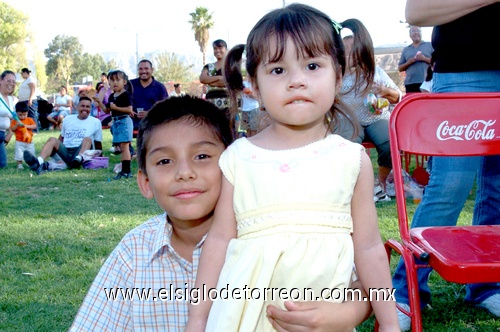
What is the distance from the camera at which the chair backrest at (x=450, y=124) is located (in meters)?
2.29

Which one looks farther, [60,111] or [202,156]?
[60,111]

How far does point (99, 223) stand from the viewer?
4.92 m

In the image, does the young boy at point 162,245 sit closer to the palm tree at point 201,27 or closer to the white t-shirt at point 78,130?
the white t-shirt at point 78,130

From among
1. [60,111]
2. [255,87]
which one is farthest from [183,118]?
[60,111]

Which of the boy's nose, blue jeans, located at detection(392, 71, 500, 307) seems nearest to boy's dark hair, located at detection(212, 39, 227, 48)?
blue jeans, located at detection(392, 71, 500, 307)

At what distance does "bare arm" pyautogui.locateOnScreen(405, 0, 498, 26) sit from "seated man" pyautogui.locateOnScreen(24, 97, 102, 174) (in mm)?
7217

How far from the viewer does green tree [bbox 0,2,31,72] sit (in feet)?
150

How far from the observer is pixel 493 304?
111 inches

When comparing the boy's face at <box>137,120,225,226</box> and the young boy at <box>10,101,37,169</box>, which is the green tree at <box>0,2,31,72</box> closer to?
the young boy at <box>10,101,37,169</box>

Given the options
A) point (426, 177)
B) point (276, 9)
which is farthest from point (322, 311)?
point (426, 177)

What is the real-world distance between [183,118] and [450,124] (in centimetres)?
117

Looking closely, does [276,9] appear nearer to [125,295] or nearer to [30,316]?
[125,295]

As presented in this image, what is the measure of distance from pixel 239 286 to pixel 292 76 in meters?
0.55

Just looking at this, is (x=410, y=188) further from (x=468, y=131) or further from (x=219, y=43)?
(x=219, y=43)
